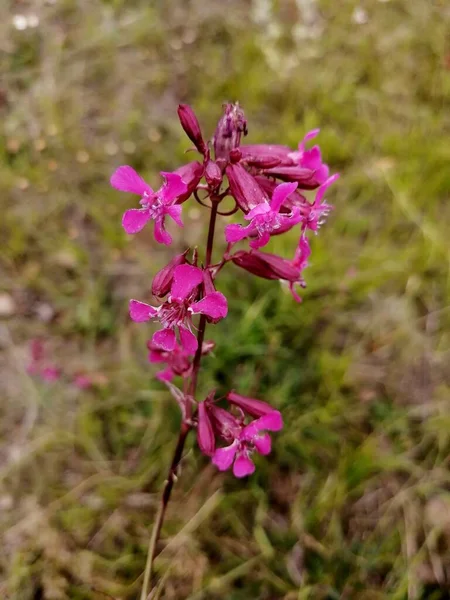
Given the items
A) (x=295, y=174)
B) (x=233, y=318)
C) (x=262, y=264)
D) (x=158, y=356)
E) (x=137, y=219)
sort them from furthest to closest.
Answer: (x=233, y=318)
(x=158, y=356)
(x=262, y=264)
(x=295, y=174)
(x=137, y=219)

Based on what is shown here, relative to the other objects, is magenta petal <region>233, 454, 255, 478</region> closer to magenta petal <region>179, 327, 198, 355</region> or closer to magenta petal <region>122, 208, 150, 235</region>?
magenta petal <region>179, 327, 198, 355</region>

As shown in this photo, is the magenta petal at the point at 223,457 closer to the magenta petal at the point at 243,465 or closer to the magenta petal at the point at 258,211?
the magenta petal at the point at 243,465

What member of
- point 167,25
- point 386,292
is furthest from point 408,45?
point 386,292

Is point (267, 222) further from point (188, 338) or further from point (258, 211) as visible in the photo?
point (188, 338)

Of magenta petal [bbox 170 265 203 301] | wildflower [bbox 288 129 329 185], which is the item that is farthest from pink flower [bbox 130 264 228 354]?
wildflower [bbox 288 129 329 185]

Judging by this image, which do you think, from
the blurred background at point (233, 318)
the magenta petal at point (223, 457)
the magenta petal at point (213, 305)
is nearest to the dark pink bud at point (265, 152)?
the magenta petal at point (213, 305)

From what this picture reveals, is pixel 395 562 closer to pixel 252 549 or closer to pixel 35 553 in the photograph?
pixel 252 549

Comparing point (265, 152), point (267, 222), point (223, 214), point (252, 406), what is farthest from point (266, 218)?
point (252, 406)
